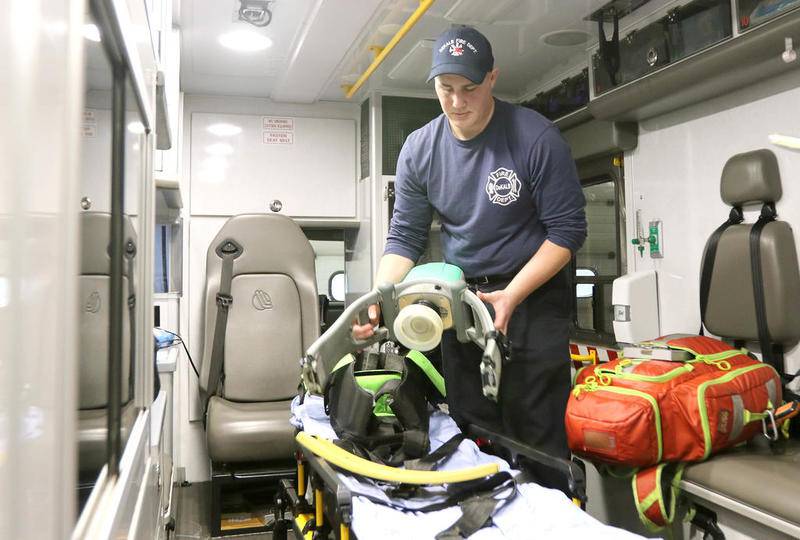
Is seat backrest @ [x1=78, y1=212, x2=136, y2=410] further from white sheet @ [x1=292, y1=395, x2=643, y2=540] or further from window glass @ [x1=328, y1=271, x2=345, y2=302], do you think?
window glass @ [x1=328, y1=271, x2=345, y2=302]

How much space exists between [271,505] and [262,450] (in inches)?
25.7

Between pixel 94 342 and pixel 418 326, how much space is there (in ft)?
3.03

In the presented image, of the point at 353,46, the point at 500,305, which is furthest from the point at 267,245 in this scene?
the point at 500,305

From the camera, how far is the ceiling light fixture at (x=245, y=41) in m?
3.70

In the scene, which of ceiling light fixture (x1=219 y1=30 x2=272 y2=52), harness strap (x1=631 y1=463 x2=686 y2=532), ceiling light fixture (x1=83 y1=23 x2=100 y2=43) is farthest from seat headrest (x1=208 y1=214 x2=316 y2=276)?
ceiling light fixture (x1=83 y1=23 x2=100 y2=43)

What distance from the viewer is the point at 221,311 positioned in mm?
4148

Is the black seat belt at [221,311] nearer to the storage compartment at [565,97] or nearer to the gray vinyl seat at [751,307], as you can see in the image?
the storage compartment at [565,97]

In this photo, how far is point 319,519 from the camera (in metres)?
1.98

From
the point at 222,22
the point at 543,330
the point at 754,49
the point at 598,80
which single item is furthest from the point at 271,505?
the point at 754,49

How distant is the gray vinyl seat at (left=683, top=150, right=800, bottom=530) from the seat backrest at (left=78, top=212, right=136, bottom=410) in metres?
2.06

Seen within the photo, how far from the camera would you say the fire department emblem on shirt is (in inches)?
87.5

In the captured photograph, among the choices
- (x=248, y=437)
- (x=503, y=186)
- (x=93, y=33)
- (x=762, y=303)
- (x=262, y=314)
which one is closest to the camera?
(x=93, y=33)

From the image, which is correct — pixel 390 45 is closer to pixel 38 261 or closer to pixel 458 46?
pixel 458 46

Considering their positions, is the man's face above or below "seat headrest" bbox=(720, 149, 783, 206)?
above
